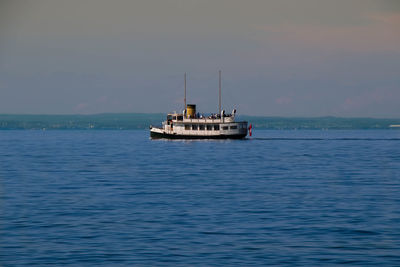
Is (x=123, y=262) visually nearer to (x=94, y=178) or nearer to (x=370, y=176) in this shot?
(x=94, y=178)

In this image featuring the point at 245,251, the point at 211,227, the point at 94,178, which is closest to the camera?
the point at 245,251

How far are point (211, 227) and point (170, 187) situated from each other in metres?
18.8

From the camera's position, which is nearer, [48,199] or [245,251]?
[245,251]

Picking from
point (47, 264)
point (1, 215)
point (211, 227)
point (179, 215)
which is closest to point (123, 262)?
point (47, 264)

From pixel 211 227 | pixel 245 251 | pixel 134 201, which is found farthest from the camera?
pixel 134 201

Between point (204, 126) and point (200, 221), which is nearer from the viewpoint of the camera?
point (200, 221)

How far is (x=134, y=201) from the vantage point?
129ft

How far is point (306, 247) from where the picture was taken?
25.4m

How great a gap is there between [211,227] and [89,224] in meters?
5.72

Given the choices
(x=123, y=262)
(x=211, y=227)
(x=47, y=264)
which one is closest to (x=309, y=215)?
(x=211, y=227)

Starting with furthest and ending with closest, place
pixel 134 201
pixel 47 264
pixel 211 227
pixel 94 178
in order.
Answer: pixel 94 178, pixel 134 201, pixel 211 227, pixel 47 264

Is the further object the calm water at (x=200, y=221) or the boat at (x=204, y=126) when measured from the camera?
the boat at (x=204, y=126)

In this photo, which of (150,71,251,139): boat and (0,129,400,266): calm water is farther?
(150,71,251,139): boat

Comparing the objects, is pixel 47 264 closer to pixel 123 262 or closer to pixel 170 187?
pixel 123 262
